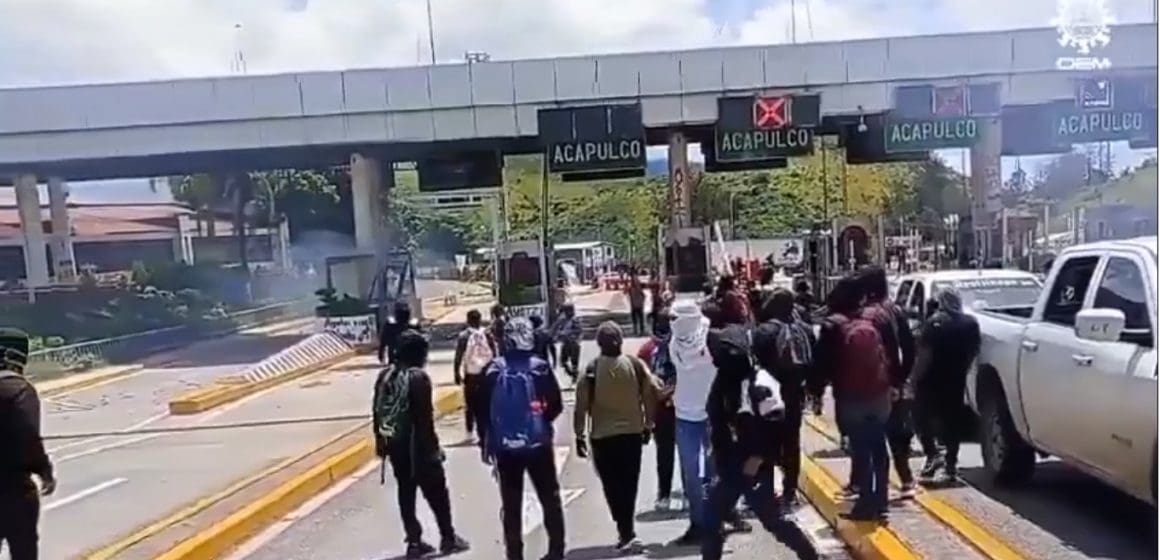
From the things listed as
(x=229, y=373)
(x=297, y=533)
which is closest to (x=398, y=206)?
(x=229, y=373)

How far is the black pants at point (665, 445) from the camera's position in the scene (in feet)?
27.9

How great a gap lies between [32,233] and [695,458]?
29.7 meters

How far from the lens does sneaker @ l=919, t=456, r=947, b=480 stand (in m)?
8.95

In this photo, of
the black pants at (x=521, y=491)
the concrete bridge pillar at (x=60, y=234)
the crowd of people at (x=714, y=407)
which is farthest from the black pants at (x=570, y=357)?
the concrete bridge pillar at (x=60, y=234)

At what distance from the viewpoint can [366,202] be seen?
102 feet

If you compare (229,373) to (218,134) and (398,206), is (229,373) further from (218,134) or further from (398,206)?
(398,206)

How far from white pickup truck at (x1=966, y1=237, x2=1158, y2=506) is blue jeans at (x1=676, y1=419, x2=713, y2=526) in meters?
2.05

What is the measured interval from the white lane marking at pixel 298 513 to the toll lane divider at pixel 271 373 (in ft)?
24.9

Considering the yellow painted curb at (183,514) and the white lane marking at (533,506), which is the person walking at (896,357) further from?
the yellow painted curb at (183,514)

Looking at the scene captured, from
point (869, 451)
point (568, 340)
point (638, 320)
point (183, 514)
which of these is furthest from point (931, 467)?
point (638, 320)

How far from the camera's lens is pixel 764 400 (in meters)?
6.51

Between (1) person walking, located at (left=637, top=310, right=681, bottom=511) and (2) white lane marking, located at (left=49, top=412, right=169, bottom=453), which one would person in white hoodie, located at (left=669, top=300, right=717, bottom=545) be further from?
(2) white lane marking, located at (left=49, top=412, right=169, bottom=453)

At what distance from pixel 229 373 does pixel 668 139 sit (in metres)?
11.9

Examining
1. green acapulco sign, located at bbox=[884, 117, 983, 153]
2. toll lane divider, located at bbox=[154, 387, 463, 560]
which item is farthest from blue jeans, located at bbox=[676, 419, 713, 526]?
green acapulco sign, located at bbox=[884, 117, 983, 153]
